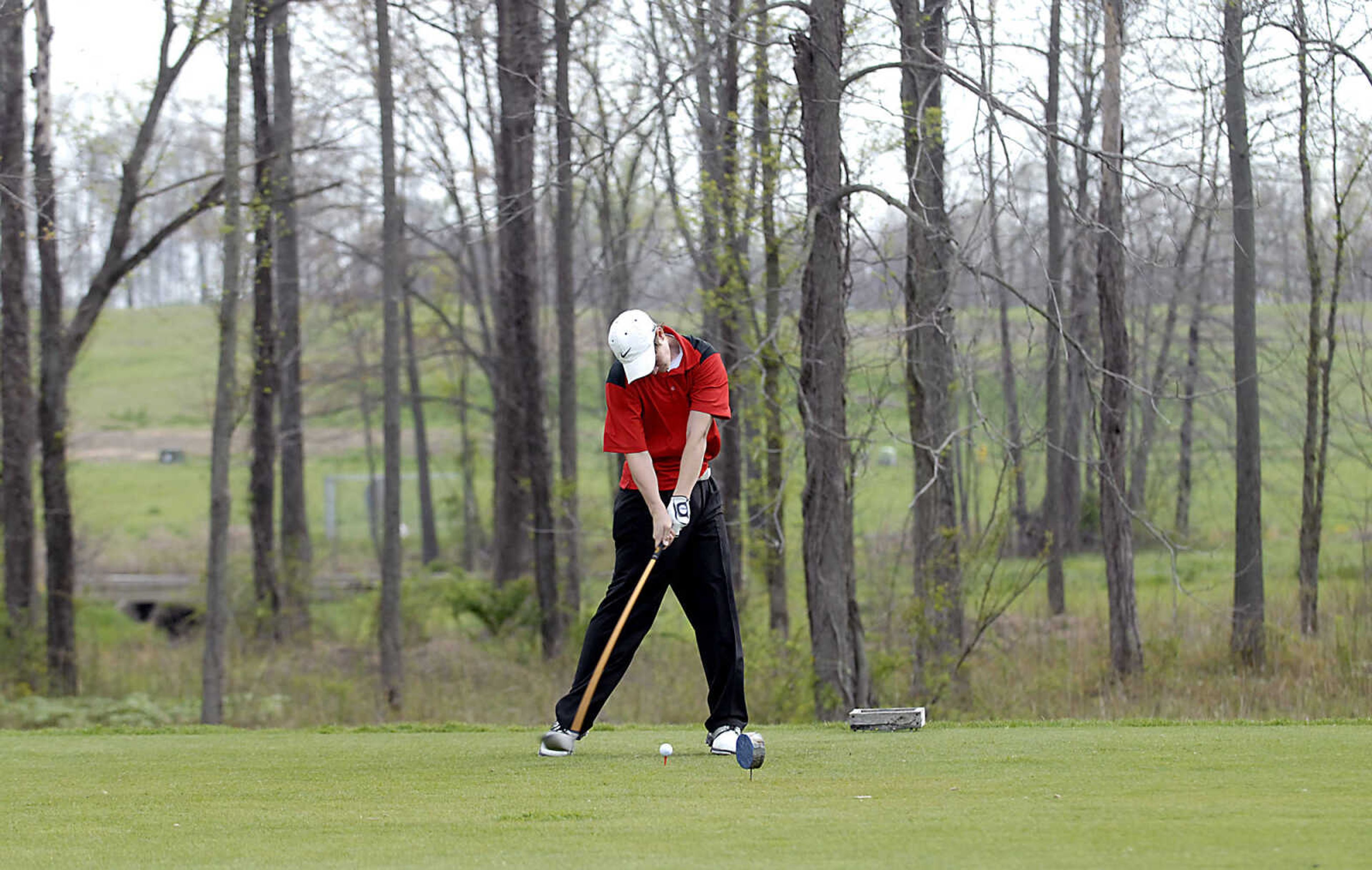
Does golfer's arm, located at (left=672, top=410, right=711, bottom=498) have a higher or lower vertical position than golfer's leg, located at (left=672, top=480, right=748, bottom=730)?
higher

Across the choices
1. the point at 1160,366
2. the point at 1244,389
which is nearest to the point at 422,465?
the point at 1160,366

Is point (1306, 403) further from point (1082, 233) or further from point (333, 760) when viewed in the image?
point (333, 760)

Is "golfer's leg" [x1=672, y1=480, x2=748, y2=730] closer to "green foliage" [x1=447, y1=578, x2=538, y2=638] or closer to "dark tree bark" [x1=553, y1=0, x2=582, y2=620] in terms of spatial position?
"dark tree bark" [x1=553, y1=0, x2=582, y2=620]

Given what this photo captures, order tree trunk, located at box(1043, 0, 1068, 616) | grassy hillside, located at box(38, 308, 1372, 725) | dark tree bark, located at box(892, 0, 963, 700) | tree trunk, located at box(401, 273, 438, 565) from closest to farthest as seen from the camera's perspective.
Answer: dark tree bark, located at box(892, 0, 963, 700)
grassy hillside, located at box(38, 308, 1372, 725)
tree trunk, located at box(1043, 0, 1068, 616)
tree trunk, located at box(401, 273, 438, 565)

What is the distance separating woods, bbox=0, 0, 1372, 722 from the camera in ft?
35.7

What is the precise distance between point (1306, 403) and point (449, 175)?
15479 millimetres

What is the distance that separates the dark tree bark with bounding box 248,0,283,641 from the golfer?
36.4ft

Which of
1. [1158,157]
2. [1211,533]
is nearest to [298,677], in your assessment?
[1158,157]

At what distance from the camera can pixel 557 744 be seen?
6586 mm

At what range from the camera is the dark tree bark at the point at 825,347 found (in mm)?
10227

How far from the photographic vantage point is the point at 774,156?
11.8 metres

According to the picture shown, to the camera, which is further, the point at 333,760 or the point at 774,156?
the point at 774,156

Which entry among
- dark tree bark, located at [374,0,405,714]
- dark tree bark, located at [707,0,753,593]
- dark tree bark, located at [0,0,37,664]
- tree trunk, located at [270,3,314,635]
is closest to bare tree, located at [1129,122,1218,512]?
dark tree bark, located at [707,0,753,593]

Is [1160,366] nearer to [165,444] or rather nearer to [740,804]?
[740,804]
